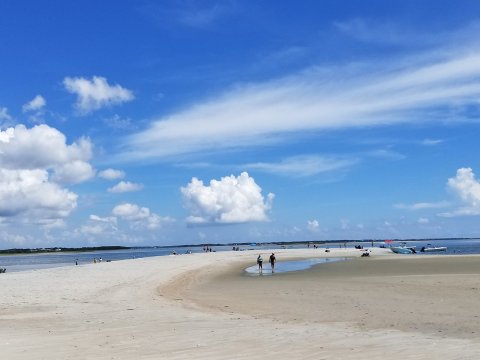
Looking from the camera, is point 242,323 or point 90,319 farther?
point 90,319

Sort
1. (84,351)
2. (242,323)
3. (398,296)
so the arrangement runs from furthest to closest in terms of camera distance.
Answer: (398,296) → (242,323) → (84,351)

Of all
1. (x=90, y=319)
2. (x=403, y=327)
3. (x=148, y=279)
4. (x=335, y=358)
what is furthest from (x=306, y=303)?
(x=148, y=279)

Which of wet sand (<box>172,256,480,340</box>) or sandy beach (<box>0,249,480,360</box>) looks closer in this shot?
sandy beach (<box>0,249,480,360</box>)

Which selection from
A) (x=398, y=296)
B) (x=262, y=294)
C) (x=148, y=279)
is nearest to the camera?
(x=398, y=296)

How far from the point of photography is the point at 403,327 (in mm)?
15742

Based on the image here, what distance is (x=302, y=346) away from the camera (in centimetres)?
1266

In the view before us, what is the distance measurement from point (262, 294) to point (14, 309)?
40.8 ft

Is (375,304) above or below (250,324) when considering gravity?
below

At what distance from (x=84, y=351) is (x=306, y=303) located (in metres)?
12.4

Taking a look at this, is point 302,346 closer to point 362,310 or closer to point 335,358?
point 335,358

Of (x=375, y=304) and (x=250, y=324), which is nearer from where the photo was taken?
(x=250, y=324)

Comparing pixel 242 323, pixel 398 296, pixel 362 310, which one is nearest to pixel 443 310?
pixel 362 310

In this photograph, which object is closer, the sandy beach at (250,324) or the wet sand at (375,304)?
the sandy beach at (250,324)

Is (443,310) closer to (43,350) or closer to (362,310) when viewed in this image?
(362,310)
